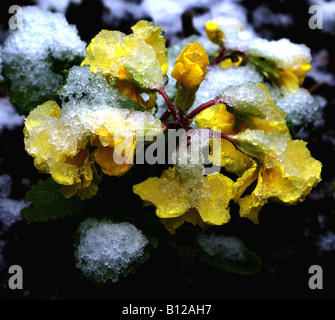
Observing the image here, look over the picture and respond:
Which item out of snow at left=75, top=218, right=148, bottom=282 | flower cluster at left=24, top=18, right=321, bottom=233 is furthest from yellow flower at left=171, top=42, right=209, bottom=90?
snow at left=75, top=218, right=148, bottom=282

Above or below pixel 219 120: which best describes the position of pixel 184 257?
below

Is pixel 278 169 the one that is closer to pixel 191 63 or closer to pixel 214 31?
pixel 191 63

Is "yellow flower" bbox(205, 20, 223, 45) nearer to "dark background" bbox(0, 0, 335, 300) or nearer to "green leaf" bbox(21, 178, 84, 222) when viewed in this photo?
"dark background" bbox(0, 0, 335, 300)

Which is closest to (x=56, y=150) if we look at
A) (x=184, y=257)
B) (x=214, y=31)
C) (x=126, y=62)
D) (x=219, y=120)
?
(x=126, y=62)

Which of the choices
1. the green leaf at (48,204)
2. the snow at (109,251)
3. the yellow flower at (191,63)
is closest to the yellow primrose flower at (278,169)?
the yellow flower at (191,63)

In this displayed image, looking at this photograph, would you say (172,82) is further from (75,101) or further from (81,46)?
(75,101)

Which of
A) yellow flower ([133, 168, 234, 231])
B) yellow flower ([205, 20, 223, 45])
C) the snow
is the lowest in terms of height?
the snow

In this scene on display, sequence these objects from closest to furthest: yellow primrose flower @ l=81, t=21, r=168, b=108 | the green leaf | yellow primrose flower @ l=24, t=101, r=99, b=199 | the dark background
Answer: yellow primrose flower @ l=24, t=101, r=99, b=199
yellow primrose flower @ l=81, t=21, r=168, b=108
the green leaf
the dark background

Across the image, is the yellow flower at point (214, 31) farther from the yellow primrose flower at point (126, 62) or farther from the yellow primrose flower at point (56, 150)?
the yellow primrose flower at point (56, 150)
